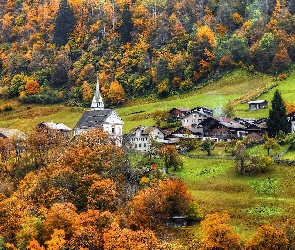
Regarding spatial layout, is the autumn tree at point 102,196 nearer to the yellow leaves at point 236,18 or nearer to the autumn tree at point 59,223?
the autumn tree at point 59,223

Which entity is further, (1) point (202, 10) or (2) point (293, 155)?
(1) point (202, 10)

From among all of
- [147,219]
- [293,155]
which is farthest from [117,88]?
[147,219]

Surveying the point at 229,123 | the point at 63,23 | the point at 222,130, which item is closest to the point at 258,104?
the point at 229,123

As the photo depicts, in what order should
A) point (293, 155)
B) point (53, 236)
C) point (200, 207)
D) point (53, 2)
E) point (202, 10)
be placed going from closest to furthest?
point (53, 236) → point (200, 207) → point (293, 155) → point (202, 10) → point (53, 2)

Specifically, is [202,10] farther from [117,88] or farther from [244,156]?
[244,156]

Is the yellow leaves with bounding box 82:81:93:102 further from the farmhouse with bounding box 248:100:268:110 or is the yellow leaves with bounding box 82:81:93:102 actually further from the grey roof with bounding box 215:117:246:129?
the grey roof with bounding box 215:117:246:129

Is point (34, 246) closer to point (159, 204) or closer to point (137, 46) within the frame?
point (159, 204)
